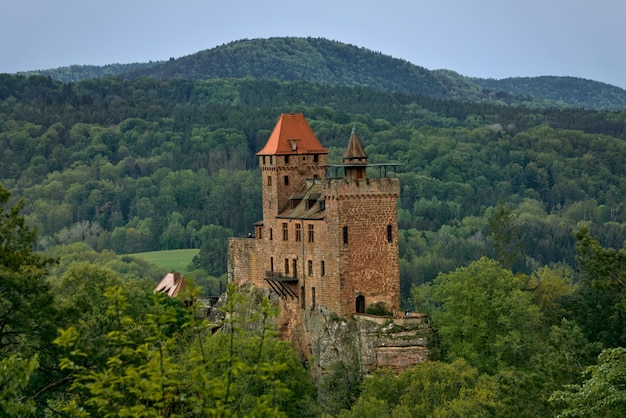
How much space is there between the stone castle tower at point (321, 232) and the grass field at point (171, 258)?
80.4 metres

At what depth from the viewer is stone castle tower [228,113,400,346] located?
75062mm

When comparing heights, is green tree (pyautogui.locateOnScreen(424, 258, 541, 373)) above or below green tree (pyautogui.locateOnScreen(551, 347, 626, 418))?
below

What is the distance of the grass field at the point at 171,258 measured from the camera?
6646 inches

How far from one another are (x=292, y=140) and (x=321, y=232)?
8055 millimetres

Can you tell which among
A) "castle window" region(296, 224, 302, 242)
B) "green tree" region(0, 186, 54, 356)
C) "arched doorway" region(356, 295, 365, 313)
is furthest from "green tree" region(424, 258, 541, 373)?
"green tree" region(0, 186, 54, 356)

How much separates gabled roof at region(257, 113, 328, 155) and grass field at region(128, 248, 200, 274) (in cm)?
8000

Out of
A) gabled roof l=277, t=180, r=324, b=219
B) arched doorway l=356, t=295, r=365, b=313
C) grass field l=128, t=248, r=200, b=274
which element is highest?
gabled roof l=277, t=180, r=324, b=219

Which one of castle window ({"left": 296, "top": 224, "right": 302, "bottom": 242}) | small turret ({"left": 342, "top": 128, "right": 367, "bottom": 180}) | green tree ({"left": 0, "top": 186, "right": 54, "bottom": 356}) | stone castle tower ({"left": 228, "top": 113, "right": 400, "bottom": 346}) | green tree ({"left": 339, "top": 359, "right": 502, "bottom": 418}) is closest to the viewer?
green tree ({"left": 0, "top": 186, "right": 54, "bottom": 356})

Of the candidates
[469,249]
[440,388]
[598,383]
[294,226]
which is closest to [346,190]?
[294,226]

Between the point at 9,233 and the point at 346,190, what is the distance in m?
25.9

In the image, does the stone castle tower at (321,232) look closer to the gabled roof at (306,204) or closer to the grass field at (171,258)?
the gabled roof at (306,204)

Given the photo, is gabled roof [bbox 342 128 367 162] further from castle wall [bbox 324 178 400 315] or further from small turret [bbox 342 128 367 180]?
castle wall [bbox 324 178 400 315]

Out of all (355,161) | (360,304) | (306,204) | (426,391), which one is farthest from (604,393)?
(306,204)

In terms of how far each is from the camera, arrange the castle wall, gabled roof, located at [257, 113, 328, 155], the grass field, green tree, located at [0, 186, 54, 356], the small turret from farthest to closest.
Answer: the grass field, gabled roof, located at [257, 113, 328, 155], the small turret, the castle wall, green tree, located at [0, 186, 54, 356]
